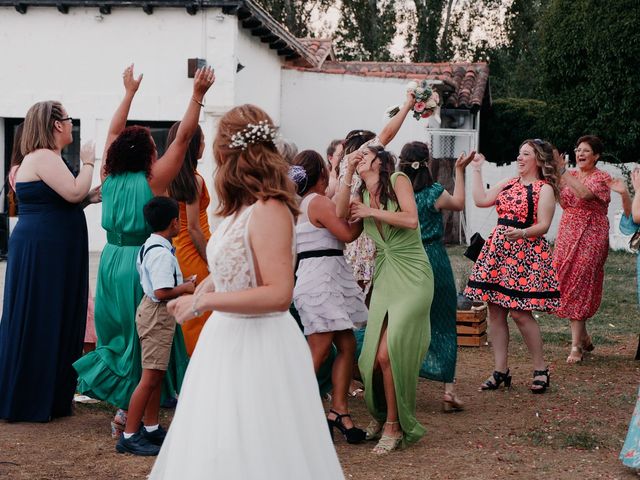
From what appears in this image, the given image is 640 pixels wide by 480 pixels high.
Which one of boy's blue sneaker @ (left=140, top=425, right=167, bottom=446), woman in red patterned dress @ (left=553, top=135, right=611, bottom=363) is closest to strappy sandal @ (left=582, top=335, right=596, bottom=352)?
woman in red patterned dress @ (left=553, top=135, right=611, bottom=363)

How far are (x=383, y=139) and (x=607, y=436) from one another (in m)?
2.65

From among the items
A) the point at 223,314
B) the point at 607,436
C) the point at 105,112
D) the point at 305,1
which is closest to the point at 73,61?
the point at 105,112

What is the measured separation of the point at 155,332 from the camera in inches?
229

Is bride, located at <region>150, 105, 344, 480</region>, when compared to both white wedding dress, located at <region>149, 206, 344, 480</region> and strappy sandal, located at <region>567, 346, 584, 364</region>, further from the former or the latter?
strappy sandal, located at <region>567, 346, 584, 364</region>

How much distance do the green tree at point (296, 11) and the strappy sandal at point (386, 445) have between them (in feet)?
120

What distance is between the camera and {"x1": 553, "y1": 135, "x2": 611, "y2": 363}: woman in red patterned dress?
890 centimetres

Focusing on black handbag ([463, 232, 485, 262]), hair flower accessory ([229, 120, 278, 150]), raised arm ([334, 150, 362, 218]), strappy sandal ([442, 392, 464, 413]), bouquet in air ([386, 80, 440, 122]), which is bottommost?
strappy sandal ([442, 392, 464, 413])

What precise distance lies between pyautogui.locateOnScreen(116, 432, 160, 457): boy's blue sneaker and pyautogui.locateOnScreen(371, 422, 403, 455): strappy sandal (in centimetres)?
141

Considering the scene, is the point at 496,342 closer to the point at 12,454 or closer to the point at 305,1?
the point at 12,454

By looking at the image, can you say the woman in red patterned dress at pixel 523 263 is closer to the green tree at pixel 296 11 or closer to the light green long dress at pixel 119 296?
the light green long dress at pixel 119 296

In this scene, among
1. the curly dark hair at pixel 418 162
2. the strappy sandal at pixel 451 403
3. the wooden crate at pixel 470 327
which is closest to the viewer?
the curly dark hair at pixel 418 162

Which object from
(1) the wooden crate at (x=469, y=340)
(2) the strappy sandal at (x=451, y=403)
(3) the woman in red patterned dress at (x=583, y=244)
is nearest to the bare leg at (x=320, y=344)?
(2) the strappy sandal at (x=451, y=403)

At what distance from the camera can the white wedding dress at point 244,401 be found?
133 inches

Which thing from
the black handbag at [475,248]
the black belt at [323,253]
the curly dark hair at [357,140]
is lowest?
the black handbag at [475,248]
